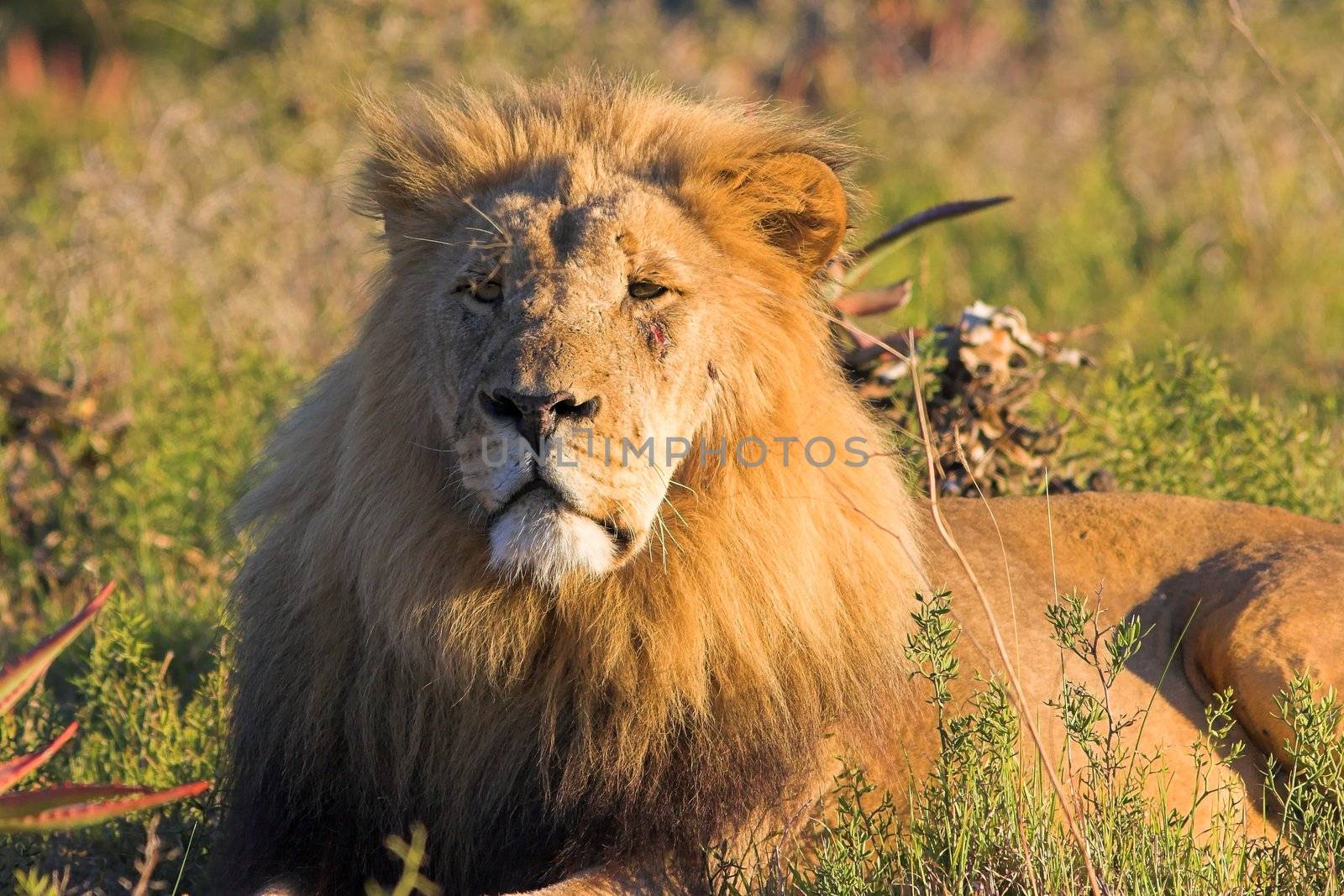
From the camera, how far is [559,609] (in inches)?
123

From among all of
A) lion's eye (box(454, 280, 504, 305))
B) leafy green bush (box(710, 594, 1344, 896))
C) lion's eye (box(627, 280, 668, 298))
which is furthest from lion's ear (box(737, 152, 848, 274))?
leafy green bush (box(710, 594, 1344, 896))

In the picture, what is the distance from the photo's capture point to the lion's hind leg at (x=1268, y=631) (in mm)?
3568

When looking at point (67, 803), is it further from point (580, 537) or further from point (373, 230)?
point (373, 230)

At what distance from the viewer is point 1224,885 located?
299cm

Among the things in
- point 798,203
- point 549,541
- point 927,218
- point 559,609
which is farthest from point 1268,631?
point 927,218

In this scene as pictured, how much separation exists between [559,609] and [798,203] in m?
0.95

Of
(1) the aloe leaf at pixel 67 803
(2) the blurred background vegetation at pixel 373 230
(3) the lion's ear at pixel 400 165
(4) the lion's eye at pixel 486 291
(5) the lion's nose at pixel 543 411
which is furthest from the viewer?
(2) the blurred background vegetation at pixel 373 230

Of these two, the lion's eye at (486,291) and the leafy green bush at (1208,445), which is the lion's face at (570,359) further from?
the leafy green bush at (1208,445)

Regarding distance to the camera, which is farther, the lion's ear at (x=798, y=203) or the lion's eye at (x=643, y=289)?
the lion's ear at (x=798, y=203)

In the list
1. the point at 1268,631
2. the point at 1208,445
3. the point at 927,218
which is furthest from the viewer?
the point at 1208,445

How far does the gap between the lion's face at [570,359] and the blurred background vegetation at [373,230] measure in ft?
2.08

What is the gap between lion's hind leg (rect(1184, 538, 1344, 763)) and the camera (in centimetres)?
357

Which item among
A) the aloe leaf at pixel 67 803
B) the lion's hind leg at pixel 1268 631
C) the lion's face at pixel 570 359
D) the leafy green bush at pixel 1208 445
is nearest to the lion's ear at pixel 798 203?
the lion's face at pixel 570 359

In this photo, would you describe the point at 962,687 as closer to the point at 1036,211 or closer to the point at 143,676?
the point at 143,676
